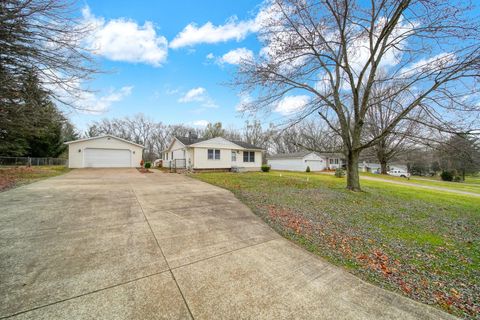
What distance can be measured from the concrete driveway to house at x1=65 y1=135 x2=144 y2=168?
55.4 feet

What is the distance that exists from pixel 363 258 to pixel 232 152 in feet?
55.6

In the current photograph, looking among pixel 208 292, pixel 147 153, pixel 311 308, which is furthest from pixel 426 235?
pixel 147 153

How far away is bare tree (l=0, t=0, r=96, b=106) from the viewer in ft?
14.6

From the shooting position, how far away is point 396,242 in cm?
414

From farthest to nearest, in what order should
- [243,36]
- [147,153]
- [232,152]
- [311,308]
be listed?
[147,153]
[232,152]
[243,36]
[311,308]

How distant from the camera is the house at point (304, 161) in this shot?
97.3 feet

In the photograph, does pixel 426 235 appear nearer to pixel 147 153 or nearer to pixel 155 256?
pixel 155 256

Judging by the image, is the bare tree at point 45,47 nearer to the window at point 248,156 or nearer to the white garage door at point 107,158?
the white garage door at point 107,158

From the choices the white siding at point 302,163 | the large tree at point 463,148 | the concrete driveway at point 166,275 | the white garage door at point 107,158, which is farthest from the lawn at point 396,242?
the white siding at point 302,163

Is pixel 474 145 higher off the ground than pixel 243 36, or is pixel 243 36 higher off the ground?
pixel 243 36

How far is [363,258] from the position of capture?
329cm

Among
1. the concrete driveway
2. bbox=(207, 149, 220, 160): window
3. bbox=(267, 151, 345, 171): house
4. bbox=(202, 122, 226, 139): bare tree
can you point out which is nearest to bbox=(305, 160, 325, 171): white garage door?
bbox=(267, 151, 345, 171): house

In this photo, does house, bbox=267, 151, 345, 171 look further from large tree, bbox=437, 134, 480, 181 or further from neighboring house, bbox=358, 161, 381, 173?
large tree, bbox=437, 134, 480, 181

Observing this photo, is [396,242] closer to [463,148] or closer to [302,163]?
[463,148]
